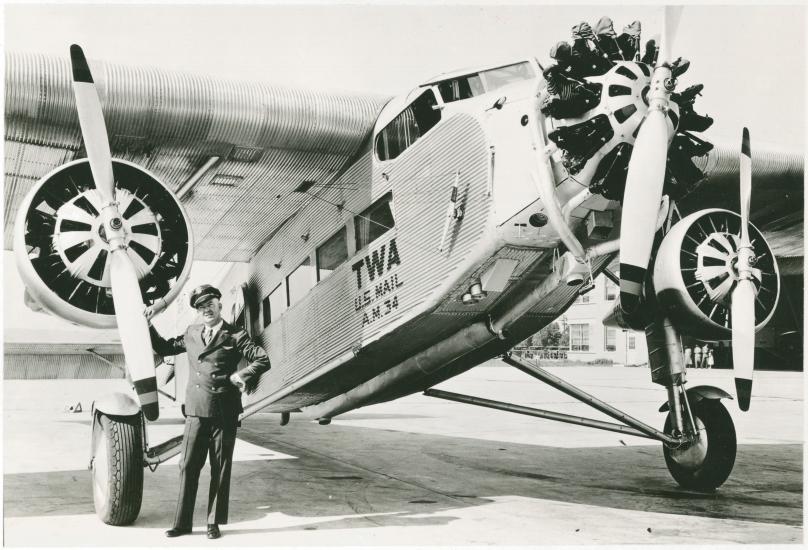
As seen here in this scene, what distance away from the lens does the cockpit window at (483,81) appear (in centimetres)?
591

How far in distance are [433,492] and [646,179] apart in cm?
363

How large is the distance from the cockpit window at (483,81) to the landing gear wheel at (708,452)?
3.57 m

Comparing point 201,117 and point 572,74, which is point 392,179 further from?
point 572,74

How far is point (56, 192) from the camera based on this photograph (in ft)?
20.7

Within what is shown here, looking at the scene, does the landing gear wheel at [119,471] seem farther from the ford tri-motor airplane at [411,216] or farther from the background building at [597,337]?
the background building at [597,337]

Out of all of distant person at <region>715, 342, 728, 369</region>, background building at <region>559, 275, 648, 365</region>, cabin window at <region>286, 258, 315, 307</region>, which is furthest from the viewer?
background building at <region>559, 275, 648, 365</region>

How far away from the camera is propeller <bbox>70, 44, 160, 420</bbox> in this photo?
5.71 m

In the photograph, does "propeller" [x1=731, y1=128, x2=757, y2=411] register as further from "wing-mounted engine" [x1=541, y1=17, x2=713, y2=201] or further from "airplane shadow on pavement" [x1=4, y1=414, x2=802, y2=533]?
"wing-mounted engine" [x1=541, y1=17, x2=713, y2=201]

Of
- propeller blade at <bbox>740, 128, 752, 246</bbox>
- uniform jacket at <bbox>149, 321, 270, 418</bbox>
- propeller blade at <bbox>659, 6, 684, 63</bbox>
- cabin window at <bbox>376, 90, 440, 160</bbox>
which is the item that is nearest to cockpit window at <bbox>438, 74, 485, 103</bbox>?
cabin window at <bbox>376, 90, 440, 160</bbox>

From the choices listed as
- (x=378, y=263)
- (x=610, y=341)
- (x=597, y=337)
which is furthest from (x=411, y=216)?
(x=597, y=337)

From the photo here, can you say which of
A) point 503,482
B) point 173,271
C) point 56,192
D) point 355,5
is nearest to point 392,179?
point 355,5

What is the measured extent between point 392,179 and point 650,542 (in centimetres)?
354

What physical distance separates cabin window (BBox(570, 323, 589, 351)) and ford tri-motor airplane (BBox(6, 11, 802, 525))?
47.3 m

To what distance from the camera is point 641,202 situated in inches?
198
